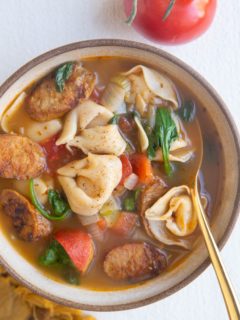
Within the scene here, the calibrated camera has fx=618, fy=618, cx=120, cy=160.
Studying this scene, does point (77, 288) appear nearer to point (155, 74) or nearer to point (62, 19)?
point (155, 74)

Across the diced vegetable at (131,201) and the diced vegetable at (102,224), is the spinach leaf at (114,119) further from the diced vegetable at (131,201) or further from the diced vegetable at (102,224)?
the diced vegetable at (102,224)

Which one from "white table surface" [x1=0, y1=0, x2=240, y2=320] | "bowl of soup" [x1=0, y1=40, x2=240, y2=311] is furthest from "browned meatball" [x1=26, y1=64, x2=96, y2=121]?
"white table surface" [x1=0, y1=0, x2=240, y2=320]

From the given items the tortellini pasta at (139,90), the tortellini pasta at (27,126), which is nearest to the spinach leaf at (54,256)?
the tortellini pasta at (27,126)

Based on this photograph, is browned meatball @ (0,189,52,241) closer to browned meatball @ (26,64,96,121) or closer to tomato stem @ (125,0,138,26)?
browned meatball @ (26,64,96,121)

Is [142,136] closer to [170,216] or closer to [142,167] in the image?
[142,167]

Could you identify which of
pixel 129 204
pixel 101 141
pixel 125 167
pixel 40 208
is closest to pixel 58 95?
pixel 101 141
